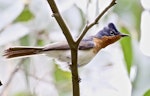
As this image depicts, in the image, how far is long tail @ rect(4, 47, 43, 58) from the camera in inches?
30.2

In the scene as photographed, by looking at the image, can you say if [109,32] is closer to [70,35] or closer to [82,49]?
[82,49]

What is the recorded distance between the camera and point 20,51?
2.60 feet

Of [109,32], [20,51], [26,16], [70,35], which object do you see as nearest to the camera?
A: [70,35]

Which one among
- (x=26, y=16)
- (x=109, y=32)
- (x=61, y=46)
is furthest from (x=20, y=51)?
(x=26, y=16)

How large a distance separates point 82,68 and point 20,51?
0.68 feet

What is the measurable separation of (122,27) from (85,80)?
7.9 inches

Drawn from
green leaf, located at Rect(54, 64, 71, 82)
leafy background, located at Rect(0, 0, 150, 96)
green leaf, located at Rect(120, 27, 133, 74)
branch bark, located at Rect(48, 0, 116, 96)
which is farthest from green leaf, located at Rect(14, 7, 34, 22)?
branch bark, located at Rect(48, 0, 116, 96)

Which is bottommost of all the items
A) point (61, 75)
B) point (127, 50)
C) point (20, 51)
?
point (61, 75)

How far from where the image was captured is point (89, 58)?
86cm

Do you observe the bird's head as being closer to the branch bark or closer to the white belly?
the white belly

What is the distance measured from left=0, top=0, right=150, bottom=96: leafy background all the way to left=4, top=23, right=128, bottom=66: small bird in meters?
0.02

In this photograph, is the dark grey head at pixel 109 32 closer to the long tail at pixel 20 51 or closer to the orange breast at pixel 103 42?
the orange breast at pixel 103 42

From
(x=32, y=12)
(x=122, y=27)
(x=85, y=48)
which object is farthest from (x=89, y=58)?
(x=32, y=12)

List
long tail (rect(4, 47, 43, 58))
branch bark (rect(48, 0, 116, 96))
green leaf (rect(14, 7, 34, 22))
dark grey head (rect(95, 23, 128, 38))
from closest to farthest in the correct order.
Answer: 1. branch bark (rect(48, 0, 116, 96))
2. long tail (rect(4, 47, 43, 58))
3. dark grey head (rect(95, 23, 128, 38))
4. green leaf (rect(14, 7, 34, 22))
